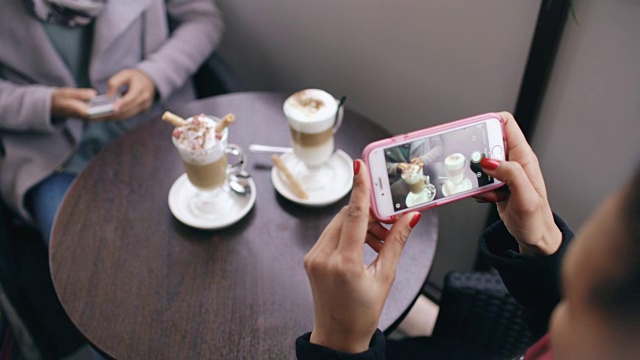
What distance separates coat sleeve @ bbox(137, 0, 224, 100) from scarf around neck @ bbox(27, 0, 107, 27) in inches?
6.9

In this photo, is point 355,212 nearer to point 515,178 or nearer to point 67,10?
point 515,178

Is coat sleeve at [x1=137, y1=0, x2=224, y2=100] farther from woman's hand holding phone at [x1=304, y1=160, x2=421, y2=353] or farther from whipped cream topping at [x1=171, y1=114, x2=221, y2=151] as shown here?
woman's hand holding phone at [x1=304, y1=160, x2=421, y2=353]

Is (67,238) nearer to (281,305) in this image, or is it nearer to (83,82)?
(281,305)

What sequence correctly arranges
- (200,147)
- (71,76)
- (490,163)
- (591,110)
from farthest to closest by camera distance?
1. (71,76)
2. (591,110)
3. (200,147)
4. (490,163)

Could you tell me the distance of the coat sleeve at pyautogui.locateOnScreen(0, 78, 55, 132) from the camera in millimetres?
1285

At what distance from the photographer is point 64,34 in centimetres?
136

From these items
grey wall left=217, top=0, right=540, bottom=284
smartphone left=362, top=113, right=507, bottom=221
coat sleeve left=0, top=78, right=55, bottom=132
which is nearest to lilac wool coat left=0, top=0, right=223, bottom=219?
coat sleeve left=0, top=78, right=55, bottom=132

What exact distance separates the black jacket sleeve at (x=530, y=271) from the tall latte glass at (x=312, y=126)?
0.37 m

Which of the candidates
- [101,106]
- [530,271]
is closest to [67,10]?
[101,106]

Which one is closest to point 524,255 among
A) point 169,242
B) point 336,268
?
point 336,268

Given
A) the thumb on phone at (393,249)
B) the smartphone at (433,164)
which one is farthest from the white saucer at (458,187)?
the thumb on phone at (393,249)

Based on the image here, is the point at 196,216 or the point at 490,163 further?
the point at 196,216

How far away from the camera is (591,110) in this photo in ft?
3.56

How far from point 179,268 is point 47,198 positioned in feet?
1.89
